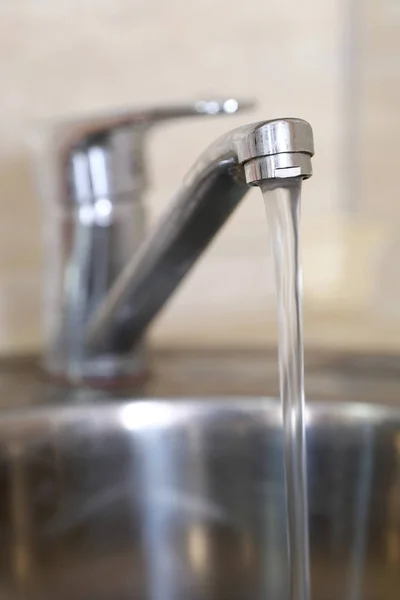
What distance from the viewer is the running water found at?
30 centimetres

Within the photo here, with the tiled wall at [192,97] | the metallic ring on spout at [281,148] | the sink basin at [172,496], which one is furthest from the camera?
the tiled wall at [192,97]

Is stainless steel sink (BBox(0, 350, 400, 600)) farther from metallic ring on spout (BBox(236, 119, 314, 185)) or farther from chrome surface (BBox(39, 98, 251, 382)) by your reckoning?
metallic ring on spout (BBox(236, 119, 314, 185))

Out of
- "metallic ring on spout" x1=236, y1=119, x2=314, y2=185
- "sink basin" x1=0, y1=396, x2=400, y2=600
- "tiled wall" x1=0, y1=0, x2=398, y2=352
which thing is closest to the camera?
"metallic ring on spout" x1=236, y1=119, x2=314, y2=185

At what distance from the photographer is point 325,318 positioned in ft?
1.90

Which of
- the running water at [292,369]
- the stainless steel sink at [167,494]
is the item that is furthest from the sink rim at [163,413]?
the running water at [292,369]

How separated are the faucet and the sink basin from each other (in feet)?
0.16

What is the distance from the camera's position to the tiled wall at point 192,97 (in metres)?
0.55

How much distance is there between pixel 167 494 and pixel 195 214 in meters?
0.17

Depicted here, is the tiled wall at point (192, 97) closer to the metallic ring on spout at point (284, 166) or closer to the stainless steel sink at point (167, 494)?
the stainless steel sink at point (167, 494)

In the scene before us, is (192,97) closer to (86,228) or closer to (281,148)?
(86,228)

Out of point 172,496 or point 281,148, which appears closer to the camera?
point 281,148

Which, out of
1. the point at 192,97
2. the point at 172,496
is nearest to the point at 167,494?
the point at 172,496

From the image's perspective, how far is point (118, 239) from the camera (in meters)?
0.46

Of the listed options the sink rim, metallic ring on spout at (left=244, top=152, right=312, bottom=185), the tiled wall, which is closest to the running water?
metallic ring on spout at (left=244, top=152, right=312, bottom=185)
